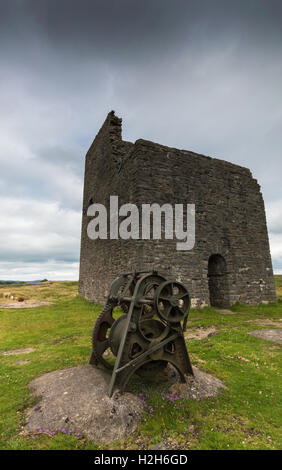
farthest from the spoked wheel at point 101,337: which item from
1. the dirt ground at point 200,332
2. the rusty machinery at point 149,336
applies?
the dirt ground at point 200,332

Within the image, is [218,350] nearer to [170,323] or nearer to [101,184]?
[170,323]

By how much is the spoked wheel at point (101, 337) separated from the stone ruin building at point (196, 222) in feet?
20.5

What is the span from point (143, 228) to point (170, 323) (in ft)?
26.7

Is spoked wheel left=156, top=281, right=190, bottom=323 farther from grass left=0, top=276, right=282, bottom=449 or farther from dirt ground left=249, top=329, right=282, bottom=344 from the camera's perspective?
dirt ground left=249, top=329, right=282, bottom=344

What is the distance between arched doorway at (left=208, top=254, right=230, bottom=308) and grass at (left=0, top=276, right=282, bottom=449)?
19.7ft

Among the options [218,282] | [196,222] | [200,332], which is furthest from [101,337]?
[218,282]

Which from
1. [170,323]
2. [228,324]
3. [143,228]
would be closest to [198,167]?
[143,228]

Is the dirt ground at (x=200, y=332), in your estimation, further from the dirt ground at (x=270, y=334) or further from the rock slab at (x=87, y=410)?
the rock slab at (x=87, y=410)

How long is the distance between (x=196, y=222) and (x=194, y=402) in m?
11.1

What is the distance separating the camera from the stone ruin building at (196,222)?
511 inches

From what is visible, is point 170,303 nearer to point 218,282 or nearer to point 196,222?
point 196,222

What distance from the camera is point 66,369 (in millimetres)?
5398

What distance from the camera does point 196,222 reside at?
14.3 metres

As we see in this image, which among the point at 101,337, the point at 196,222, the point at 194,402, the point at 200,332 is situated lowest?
the point at 200,332
